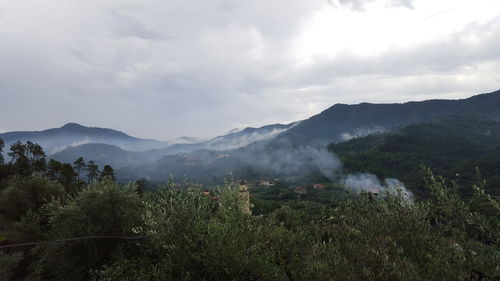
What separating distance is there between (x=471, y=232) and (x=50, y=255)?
22.1 m

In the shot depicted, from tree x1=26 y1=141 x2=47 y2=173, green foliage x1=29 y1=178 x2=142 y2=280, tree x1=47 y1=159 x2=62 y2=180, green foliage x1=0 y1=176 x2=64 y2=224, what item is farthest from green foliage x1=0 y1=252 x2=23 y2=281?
tree x1=26 y1=141 x2=47 y2=173

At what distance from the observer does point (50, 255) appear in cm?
1862

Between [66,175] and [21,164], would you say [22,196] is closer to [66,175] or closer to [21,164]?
[21,164]

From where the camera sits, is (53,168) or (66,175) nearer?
(53,168)

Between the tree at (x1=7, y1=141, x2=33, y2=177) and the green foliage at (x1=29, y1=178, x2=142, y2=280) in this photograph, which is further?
the tree at (x1=7, y1=141, x2=33, y2=177)

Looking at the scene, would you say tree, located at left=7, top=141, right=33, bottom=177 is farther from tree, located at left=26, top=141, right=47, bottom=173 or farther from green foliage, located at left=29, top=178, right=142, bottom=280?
green foliage, located at left=29, top=178, right=142, bottom=280

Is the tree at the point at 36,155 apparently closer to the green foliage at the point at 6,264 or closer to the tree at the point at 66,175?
the tree at the point at 66,175

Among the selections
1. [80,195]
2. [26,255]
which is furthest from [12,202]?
[80,195]

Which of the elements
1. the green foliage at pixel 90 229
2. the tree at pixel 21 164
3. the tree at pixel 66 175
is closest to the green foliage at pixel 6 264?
the green foliage at pixel 90 229

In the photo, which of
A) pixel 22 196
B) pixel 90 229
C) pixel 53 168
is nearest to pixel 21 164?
pixel 53 168

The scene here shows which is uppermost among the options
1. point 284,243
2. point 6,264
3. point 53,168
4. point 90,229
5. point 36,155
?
point 36,155

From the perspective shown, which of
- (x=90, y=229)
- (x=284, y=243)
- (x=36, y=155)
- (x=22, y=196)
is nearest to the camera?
(x=284, y=243)

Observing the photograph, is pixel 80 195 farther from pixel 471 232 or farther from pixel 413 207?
pixel 471 232

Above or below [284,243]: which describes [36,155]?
above
